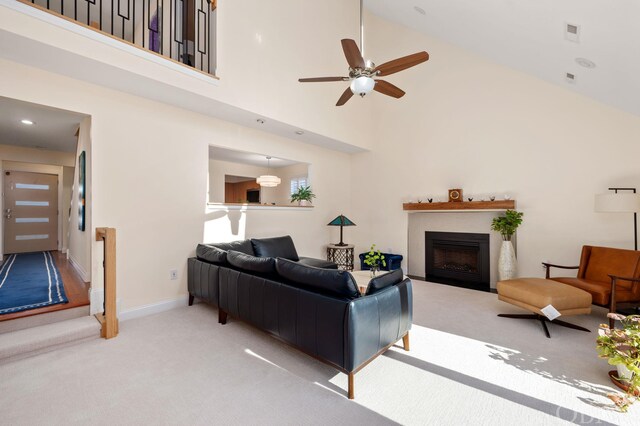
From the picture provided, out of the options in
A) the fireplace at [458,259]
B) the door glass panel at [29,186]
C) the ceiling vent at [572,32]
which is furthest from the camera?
the door glass panel at [29,186]

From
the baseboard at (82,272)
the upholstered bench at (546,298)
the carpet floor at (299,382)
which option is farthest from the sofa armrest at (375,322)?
the baseboard at (82,272)

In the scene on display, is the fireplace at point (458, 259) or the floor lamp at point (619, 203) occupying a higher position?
the floor lamp at point (619, 203)

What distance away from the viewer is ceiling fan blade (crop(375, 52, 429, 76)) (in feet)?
8.36

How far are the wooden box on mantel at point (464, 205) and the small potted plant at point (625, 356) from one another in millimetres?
2641

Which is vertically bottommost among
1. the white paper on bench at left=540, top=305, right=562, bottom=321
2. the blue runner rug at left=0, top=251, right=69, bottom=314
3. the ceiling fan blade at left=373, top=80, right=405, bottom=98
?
the blue runner rug at left=0, top=251, right=69, bottom=314

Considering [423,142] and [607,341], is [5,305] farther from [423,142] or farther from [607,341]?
[423,142]

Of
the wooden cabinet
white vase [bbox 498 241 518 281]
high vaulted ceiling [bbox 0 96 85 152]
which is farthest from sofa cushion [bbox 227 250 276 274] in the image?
the wooden cabinet

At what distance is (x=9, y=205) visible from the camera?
6125 millimetres

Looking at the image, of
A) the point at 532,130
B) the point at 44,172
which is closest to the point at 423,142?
the point at 532,130

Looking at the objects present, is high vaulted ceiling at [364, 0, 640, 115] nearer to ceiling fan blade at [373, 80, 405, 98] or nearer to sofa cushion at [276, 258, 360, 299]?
ceiling fan blade at [373, 80, 405, 98]

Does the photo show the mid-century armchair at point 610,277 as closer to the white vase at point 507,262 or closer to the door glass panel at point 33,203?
the white vase at point 507,262

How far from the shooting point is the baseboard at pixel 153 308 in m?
3.35

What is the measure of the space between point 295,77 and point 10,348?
15.6 feet

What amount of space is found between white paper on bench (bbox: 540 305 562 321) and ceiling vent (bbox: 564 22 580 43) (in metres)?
2.60
